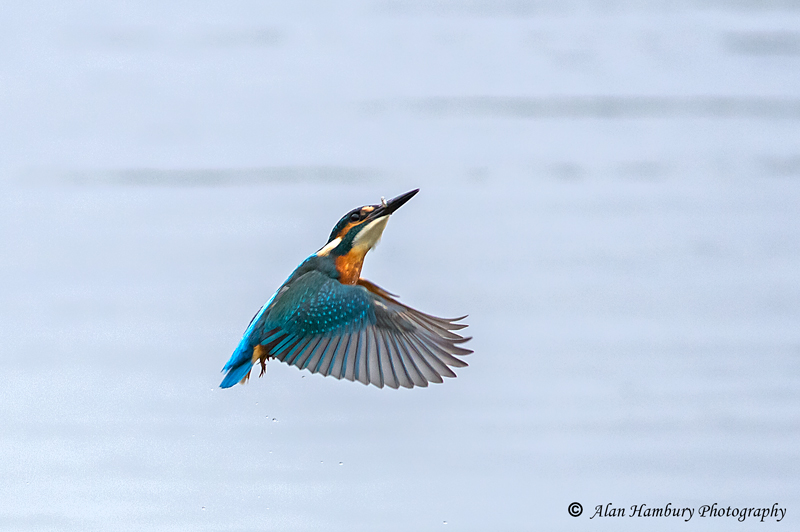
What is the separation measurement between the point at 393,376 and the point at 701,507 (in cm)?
54

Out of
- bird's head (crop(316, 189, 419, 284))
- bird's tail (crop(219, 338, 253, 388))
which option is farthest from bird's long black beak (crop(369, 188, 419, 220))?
bird's tail (crop(219, 338, 253, 388))

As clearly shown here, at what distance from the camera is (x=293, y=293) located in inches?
33.1

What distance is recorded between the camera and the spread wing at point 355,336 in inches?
32.5

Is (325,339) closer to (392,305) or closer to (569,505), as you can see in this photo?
(392,305)

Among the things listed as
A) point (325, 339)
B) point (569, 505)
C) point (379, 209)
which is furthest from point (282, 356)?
point (569, 505)

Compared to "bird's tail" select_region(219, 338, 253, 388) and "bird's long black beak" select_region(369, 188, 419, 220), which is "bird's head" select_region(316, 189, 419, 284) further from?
"bird's tail" select_region(219, 338, 253, 388)

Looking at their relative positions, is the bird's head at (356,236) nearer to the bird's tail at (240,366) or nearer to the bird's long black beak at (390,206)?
the bird's long black beak at (390,206)

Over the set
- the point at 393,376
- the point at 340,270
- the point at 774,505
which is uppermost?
the point at 340,270

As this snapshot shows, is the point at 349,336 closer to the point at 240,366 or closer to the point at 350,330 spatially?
the point at 350,330

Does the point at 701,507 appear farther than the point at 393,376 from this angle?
Yes

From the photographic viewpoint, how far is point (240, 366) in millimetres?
856

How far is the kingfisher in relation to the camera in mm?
825

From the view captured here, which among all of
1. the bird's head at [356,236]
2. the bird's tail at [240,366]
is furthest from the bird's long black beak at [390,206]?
the bird's tail at [240,366]

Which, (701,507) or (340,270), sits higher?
(340,270)
